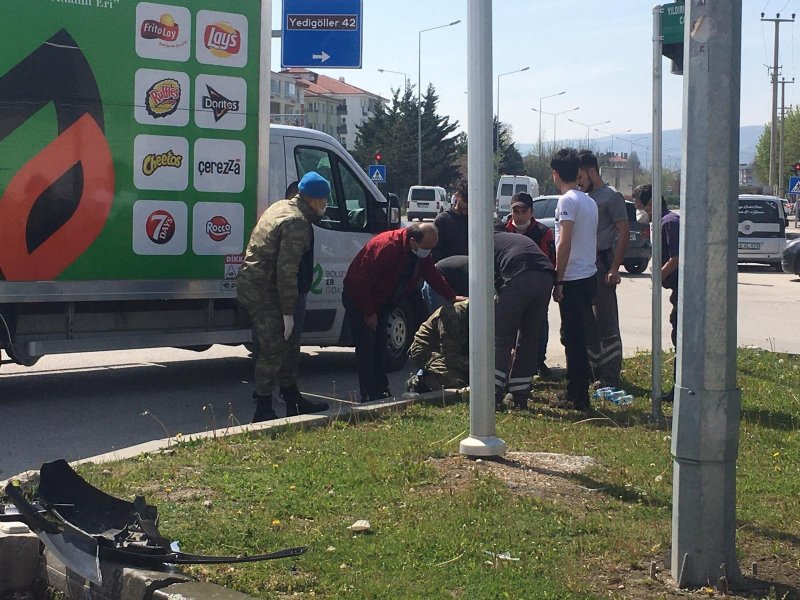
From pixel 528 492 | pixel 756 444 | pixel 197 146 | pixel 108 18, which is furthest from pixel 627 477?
pixel 108 18

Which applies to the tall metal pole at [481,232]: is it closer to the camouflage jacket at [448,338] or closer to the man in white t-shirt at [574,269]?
the man in white t-shirt at [574,269]

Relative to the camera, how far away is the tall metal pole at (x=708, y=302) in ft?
13.5

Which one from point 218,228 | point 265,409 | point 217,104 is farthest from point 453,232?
point 265,409

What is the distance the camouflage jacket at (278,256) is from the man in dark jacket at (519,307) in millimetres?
1451

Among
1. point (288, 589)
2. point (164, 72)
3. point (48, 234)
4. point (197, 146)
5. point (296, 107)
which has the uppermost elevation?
point (296, 107)

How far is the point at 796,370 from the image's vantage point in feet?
34.2

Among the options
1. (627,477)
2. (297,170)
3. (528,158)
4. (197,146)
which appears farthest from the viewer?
(528,158)

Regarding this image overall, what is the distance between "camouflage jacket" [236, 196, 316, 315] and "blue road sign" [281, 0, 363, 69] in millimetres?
6031

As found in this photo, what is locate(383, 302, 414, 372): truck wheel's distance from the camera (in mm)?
10820

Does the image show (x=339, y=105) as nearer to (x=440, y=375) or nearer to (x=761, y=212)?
(x=761, y=212)

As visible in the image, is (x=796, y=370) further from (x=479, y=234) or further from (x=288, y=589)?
(x=288, y=589)

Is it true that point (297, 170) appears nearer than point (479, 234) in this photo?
No

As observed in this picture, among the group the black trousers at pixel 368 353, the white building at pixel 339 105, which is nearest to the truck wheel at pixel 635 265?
the black trousers at pixel 368 353

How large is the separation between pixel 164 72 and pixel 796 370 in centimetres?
639
